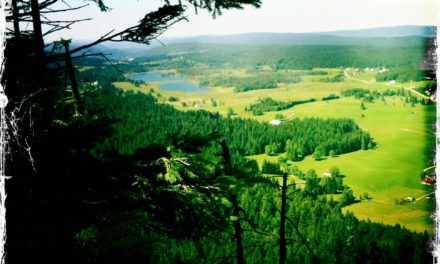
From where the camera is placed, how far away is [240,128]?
142m

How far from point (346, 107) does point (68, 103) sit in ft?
619

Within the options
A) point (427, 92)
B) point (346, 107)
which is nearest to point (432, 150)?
point (427, 92)

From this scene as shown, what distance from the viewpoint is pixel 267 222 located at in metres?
60.8

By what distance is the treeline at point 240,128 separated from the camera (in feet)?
406

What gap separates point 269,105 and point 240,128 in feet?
171

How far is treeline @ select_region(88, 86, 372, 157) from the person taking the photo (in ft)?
406

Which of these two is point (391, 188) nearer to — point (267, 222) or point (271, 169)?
point (271, 169)

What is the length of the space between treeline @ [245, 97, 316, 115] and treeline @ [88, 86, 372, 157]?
25171mm

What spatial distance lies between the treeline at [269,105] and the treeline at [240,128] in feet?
82.6

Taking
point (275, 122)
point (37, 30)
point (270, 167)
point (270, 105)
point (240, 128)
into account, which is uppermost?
point (37, 30)

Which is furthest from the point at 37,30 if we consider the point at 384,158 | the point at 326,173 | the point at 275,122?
the point at 275,122

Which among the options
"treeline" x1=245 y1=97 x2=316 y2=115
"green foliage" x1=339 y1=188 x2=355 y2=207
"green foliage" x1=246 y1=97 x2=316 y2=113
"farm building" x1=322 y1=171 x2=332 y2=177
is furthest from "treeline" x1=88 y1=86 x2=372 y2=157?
"green foliage" x1=339 y1=188 x2=355 y2=207

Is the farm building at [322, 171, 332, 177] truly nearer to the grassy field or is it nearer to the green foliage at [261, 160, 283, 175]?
the grassy field

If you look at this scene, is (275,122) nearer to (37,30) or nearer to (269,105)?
(269,105)
